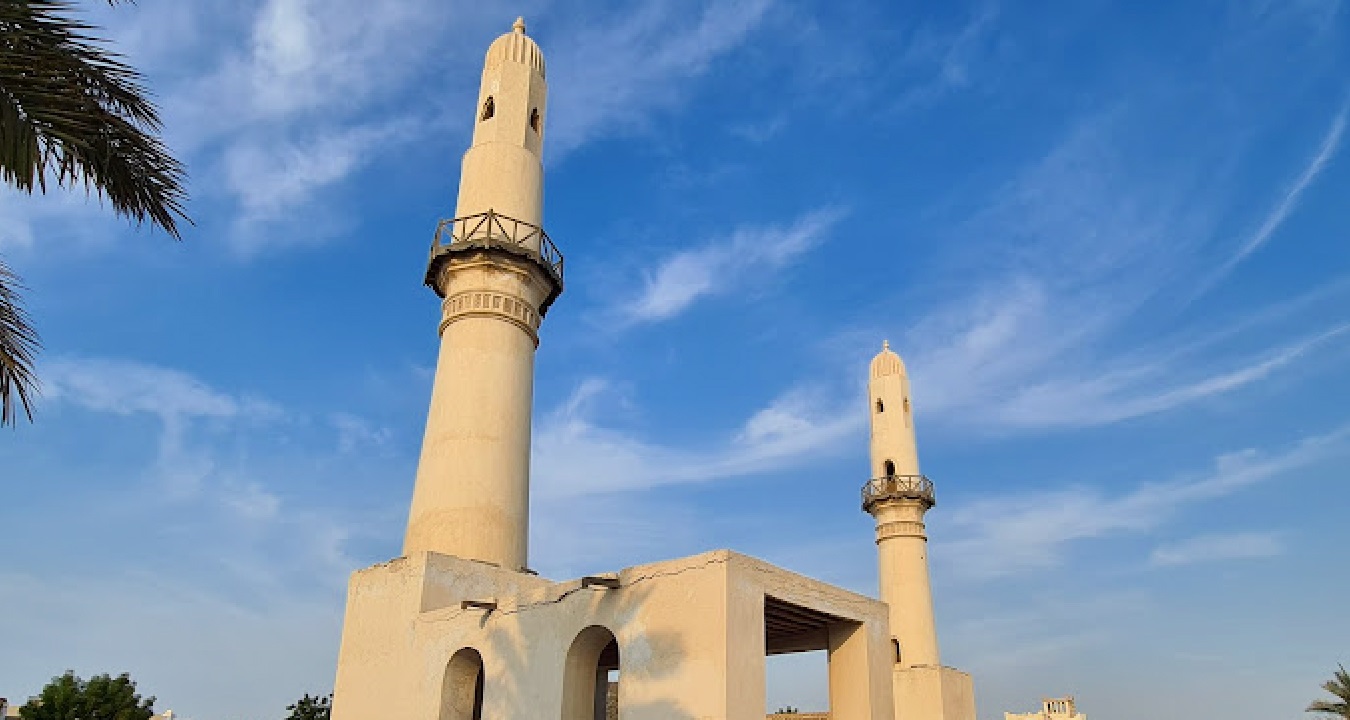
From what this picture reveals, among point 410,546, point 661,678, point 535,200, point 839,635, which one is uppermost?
point 535,200

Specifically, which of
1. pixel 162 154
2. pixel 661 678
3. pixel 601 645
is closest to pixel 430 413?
pixel 601 645

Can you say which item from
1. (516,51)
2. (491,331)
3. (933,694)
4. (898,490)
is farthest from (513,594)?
(898,490)

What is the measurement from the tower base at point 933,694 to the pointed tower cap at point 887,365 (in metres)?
10.3

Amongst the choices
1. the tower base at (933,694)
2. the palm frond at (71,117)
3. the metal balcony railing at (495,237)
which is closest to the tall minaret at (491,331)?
the metal balcony railing at (495,237)

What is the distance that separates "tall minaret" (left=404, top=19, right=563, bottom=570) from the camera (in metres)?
17.1

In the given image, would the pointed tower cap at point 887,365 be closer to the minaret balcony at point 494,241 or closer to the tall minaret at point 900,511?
the tall minaret at point 900,511

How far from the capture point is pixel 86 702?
29906 millimetres

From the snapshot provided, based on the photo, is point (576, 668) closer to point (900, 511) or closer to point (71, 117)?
point (71, 117)

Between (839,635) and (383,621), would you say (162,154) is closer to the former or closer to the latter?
(383,621)

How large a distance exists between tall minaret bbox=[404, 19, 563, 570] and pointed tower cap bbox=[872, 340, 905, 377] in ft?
59.0

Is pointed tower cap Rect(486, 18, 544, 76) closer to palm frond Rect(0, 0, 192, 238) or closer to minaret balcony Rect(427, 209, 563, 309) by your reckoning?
minaret balcony Rect(427, 209, 563, 309)

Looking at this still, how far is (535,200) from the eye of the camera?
66.0 ft

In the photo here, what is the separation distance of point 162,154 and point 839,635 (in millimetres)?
10590

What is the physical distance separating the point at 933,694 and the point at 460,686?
18117 millimetres
